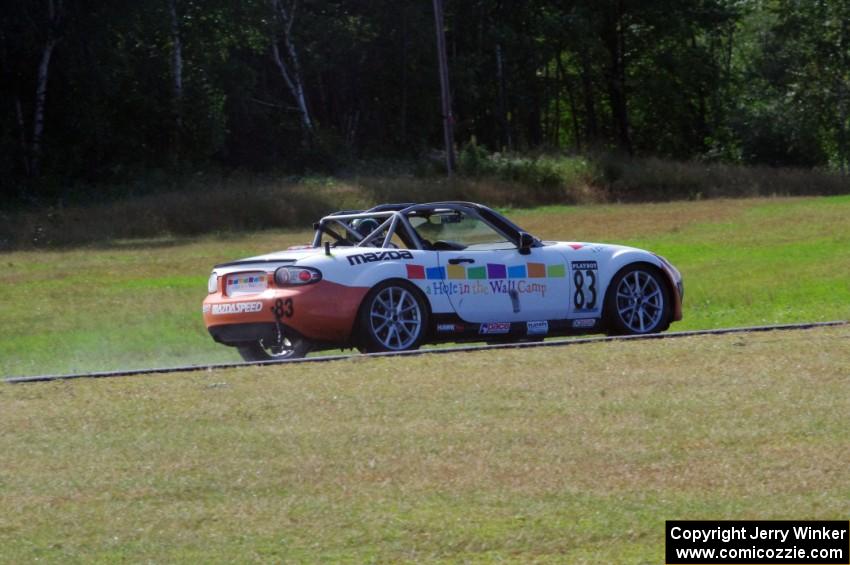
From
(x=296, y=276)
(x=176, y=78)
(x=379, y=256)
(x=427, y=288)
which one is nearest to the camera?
(x=296, y=276)

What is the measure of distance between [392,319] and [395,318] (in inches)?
1.4

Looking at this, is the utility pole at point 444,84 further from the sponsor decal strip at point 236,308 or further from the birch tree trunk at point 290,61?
the sponsor decal strip at point 236,308

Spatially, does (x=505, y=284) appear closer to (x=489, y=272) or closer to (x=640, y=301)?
(x=489, y=272)

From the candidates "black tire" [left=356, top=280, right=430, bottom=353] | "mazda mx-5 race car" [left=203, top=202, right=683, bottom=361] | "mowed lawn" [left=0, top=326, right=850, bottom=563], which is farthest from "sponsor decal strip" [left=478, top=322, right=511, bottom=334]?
"mowed lawn" [left=0, top=326, right=850, bottom=563]

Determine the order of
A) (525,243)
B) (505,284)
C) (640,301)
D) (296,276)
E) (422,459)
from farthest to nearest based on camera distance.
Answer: (640,301) → (525,243) → (505,284) → (296,276) → (422,459)

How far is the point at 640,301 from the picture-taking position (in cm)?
1293

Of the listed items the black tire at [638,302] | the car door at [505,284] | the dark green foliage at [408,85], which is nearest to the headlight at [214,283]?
the car door at [505,284]

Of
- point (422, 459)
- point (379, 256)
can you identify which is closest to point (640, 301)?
point (379, 256)

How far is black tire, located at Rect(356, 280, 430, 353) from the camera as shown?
38.0ft

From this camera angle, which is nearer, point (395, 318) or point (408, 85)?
point (395, 318)

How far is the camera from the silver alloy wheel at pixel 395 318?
38.2 ft

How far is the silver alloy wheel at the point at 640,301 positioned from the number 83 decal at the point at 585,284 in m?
0.27

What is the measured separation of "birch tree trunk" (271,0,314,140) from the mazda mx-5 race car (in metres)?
42.0

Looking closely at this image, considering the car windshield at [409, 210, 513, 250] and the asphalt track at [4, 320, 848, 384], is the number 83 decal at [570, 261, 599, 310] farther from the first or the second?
the asphalt track at [4, 320, 848, 384]
